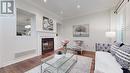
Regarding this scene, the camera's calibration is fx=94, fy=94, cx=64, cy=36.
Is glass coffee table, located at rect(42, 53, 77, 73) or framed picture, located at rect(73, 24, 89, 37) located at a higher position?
framed picture, located at rect(73, 24, 89, 37)

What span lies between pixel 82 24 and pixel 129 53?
5730mm

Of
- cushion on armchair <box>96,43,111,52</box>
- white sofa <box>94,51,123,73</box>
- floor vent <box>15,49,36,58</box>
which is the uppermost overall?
cushion on armchair <box>96,43,111,52</box>

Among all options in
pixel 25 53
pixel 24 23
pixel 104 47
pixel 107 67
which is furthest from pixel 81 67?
pixel 24 23

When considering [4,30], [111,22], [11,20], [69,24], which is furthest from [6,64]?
[111,22]

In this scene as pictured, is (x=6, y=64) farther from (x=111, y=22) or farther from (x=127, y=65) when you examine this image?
Result: (x=111, y=22)

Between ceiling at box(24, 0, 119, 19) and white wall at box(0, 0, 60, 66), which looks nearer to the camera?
white wall at box(0, 0, 60, 66)

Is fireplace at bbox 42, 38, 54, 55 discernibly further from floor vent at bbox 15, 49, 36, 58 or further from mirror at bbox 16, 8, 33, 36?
mirror at bbox 16, 8, 33, 36

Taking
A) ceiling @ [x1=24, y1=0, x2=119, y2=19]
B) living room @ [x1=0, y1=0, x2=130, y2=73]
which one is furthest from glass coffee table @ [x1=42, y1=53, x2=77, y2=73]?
ceiling @ [x1=24, y1=0, x2=119, y2=19]

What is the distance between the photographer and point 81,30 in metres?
7.48

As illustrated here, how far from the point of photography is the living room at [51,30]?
10.9ft

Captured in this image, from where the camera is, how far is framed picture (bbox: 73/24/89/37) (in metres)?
7.31

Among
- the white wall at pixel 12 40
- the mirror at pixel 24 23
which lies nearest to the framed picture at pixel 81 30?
the white wall at pixel 12 40

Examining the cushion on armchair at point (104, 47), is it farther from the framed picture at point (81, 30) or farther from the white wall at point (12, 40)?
the white wall at point (12, 40)

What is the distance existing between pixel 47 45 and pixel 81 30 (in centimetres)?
309
